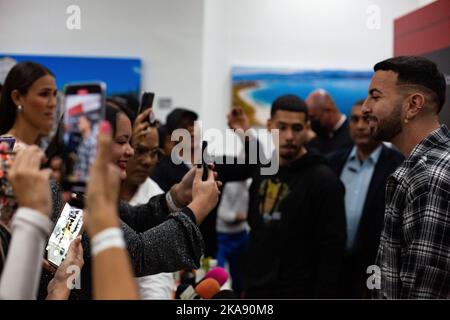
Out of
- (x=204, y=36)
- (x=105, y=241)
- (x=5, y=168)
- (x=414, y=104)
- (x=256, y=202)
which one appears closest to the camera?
(x=105, y=241)

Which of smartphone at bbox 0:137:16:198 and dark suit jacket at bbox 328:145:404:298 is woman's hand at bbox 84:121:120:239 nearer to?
smartphone at bbox 0:137:16:198

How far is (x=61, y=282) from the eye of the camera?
1.18 meters

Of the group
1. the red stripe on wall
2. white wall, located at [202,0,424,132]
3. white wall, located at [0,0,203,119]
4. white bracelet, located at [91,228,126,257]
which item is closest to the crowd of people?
white bracelet, located at [91,228,126,257]

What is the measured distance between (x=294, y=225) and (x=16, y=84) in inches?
57.5

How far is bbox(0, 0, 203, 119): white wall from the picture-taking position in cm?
146

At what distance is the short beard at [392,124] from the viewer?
156 cm

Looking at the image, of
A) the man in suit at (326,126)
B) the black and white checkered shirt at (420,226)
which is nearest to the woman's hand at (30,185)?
the black and white checkered shirt at (420,226)

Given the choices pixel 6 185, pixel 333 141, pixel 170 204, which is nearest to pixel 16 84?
pixel 6 185

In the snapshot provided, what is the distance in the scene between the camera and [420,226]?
145cm

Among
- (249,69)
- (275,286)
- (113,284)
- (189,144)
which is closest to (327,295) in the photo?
(275,286)

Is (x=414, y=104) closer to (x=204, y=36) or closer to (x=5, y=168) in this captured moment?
(x=5, y=168)

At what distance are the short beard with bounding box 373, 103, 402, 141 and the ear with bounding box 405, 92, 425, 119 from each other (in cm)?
2

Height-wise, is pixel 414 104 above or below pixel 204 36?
below

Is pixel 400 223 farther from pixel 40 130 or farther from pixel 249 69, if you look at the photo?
pixel 249 69
